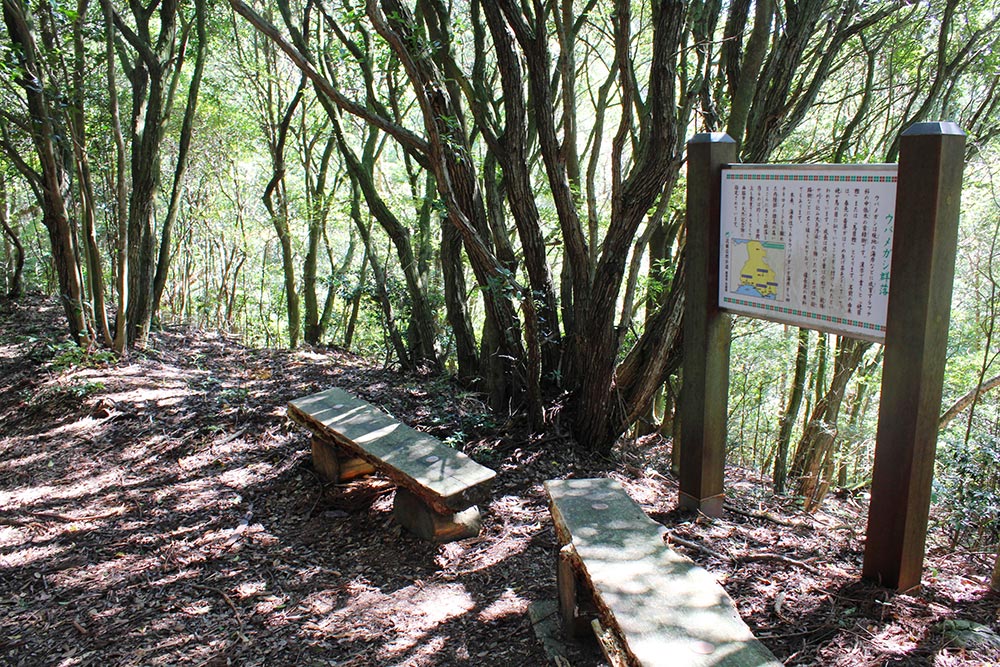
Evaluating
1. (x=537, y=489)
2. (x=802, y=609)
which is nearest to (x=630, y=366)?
(x=537, y=489)

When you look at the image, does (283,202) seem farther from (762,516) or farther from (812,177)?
(812,177)

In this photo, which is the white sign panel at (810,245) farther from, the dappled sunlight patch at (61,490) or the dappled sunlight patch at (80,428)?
the dappled sunlight patch at (80,428)

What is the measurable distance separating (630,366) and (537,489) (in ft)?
3.82

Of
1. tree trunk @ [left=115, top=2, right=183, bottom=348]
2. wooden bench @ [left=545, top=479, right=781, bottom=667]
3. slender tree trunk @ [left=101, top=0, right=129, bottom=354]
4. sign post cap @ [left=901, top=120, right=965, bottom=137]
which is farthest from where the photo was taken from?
tree trunk @ [left=115, top=2, right=183, bottom=348]

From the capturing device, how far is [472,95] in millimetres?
5750

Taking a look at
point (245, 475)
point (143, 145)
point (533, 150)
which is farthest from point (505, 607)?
point (533, 150)

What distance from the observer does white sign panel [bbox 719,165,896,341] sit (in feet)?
9.11

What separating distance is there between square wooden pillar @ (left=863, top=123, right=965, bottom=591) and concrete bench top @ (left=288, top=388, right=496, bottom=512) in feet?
6.32

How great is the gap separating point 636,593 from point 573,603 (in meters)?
0.55

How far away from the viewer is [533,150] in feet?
30.2

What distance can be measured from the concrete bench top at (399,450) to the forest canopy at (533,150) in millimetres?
1115

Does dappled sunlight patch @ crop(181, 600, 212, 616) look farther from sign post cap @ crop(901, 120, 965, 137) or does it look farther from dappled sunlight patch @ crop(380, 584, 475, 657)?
sign post cap @ crop(901, 120, 965, 137)

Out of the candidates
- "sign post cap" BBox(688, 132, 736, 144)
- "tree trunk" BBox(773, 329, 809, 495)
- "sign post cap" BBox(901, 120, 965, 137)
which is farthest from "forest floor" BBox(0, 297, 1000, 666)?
"tree trunk" BBox(773, 329, 809, 495)

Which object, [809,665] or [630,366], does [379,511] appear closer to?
[630,366]
